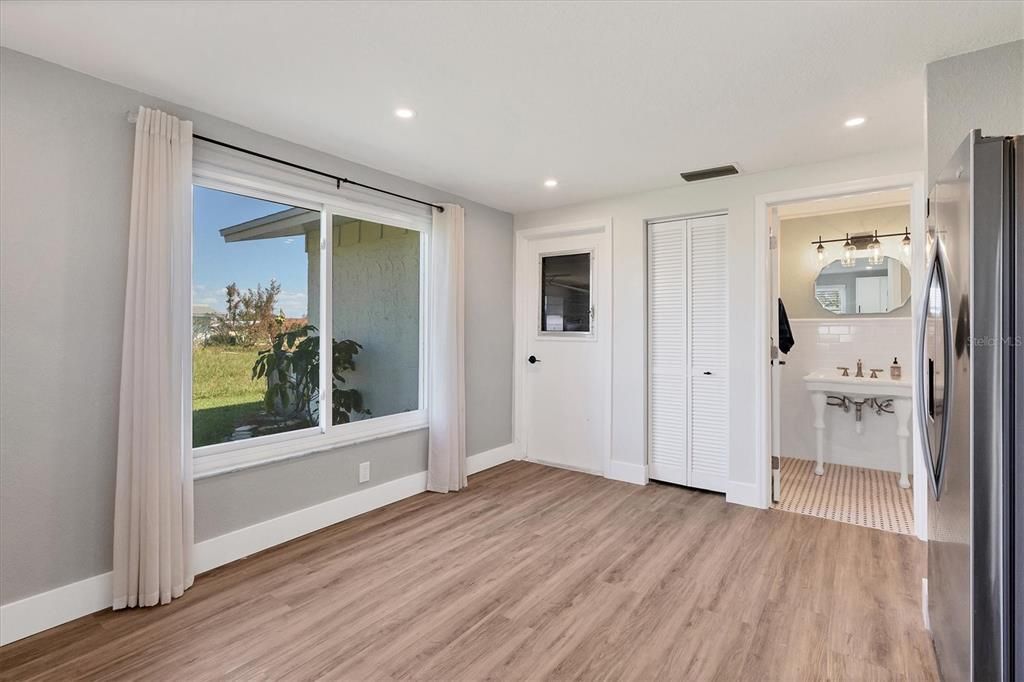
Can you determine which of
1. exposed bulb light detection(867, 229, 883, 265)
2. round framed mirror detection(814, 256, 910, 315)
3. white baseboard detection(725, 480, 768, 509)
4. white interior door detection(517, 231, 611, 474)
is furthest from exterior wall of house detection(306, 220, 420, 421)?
exposed bulb light detection(867, 229, 883, 265)

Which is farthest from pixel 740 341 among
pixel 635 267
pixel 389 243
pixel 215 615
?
pixel 215 615

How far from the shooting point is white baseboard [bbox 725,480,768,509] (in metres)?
3.67

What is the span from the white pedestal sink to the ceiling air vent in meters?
2.16

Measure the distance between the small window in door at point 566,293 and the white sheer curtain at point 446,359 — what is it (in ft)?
3.67

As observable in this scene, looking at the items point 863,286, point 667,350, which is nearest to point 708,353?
point 667,350

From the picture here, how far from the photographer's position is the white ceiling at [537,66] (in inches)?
72.9

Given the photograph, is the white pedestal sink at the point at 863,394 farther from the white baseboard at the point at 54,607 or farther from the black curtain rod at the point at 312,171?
the white baseboard at the point at 54,607

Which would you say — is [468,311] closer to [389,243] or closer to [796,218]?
[389,243]

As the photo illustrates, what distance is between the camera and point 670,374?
13.9ft

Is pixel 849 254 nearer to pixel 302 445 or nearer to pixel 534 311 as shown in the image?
pixel 534 311

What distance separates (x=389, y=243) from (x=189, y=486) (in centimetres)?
218

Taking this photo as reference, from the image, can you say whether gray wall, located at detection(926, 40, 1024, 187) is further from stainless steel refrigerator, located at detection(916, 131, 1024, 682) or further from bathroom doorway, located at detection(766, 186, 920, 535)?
bathroom doorway, located at detection(766, 186, 920, 535)

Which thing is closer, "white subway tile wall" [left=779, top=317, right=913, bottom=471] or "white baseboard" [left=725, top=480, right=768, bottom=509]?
"white baseboard" [left=725, top=480, right=768, bottom=509]

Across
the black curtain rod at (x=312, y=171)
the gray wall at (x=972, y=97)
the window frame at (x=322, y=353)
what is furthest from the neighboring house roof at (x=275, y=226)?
the gray wall at (x=972, y=97)
